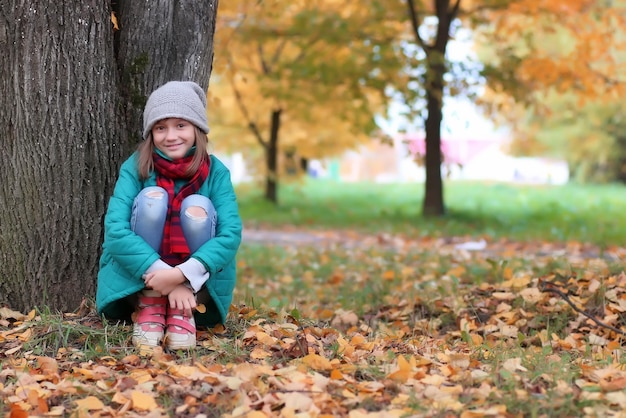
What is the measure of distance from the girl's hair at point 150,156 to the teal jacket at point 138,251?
33mm

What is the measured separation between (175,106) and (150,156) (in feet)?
0.88

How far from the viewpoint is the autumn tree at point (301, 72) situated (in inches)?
505

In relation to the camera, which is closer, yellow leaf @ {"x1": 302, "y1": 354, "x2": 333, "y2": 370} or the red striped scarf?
yellow leaf @ {"x1": 302, "y1": 354, "x2": 333, "y2": 370}

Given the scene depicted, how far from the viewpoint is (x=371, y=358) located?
3.32 meters

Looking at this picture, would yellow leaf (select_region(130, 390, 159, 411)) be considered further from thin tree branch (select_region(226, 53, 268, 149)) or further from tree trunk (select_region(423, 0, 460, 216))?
thin tree branch (select_region(226, 53, 268, 149))

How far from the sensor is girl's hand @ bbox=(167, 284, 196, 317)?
338 centimetres

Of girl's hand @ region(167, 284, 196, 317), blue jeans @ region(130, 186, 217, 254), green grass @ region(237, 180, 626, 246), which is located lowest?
green grass @ region(237, 180, 626, 246)

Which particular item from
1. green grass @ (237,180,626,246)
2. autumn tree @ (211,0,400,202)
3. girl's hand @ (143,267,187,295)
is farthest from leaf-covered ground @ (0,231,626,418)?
autumn tree @ (211,0,400,202)

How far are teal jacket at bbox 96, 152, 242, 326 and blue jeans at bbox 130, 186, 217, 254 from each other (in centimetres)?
5

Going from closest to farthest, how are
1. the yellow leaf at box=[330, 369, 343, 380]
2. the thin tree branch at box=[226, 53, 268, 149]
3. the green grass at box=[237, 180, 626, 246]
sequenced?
the yellow leaf at box=[330, 369, 343, 380]
the green grass at box=[237, 180, 626, 246]
the thin tree branch at box=[226, 53, 268, 149]

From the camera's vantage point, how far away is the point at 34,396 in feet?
9.17

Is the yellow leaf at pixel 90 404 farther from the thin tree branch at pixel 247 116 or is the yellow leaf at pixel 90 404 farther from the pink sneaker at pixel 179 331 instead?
the thin tree branch at pixel 247 116

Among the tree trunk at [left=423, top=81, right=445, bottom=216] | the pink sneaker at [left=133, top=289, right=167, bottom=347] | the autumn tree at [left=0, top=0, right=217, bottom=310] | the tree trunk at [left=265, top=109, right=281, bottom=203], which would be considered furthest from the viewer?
the tree trunk at [left=265, top=109, right=281, bottom=203]

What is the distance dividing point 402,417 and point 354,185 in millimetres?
21526
